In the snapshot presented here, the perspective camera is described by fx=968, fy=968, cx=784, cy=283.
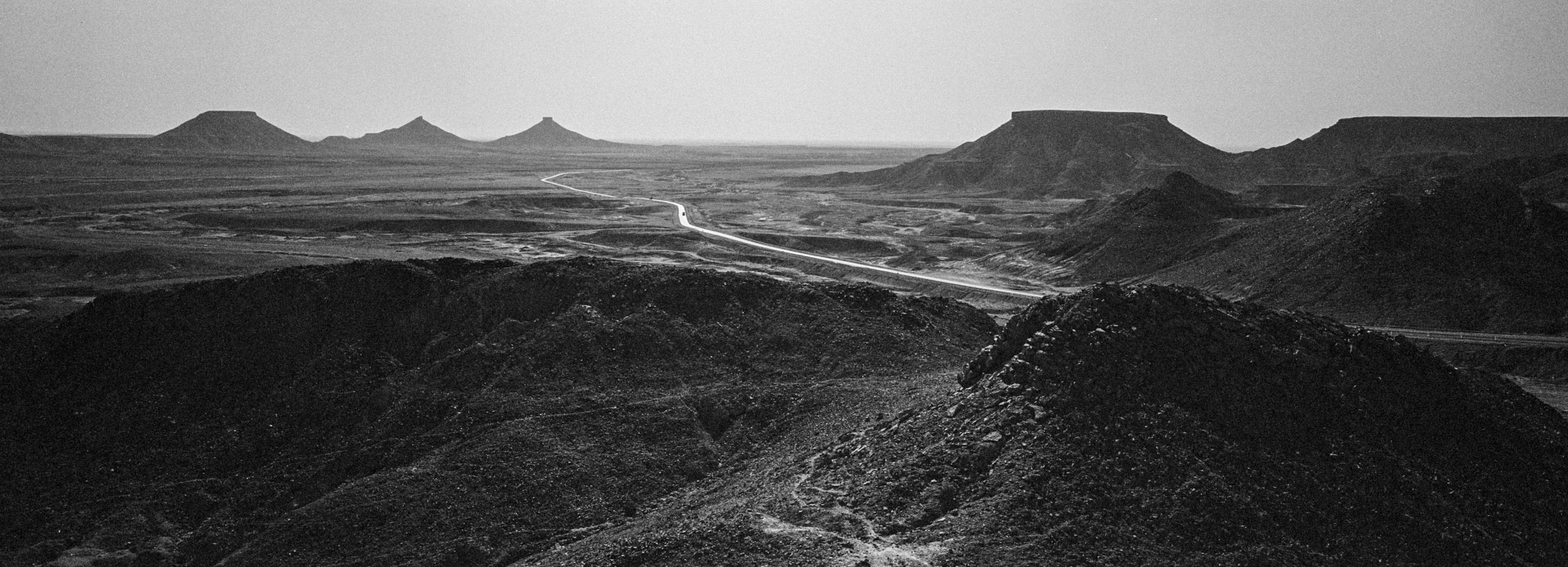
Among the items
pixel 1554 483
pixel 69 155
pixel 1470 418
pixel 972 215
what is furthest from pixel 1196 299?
pixel 69 155

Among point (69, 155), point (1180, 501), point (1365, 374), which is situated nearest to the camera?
point (1180, 501)

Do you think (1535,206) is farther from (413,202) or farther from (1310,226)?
(413,202)

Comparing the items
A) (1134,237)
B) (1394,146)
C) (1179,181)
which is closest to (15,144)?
(1134,237)

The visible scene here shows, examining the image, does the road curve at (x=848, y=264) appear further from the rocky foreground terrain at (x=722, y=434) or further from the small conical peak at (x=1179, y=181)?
the rocky foreground terrain at (x=722, y=434)

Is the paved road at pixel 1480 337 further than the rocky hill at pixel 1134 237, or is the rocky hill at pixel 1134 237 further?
the rocky hill at pixel 1134 237

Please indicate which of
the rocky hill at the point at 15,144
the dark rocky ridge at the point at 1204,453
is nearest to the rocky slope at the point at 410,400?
the dark rocky ridge at the point at 1204,453

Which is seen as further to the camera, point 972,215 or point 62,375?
point 972,215
